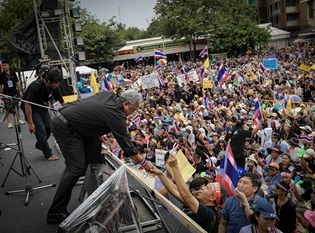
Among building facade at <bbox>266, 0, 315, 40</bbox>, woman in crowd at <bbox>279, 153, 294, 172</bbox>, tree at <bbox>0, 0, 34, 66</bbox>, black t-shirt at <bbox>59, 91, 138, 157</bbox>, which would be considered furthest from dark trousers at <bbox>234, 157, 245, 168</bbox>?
building facade at <bbox>266, 0, 315, 40</bbox>

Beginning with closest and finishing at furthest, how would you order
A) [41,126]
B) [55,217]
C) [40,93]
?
[55,217]
[40,93]
[41,126]

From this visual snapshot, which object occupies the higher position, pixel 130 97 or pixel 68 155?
pixel 130 97

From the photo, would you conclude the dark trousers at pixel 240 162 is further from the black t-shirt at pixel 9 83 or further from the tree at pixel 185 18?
the tree at pixel 185 18

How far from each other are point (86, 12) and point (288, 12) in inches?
1246

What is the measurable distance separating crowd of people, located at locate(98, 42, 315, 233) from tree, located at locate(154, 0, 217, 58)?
23.4 meters

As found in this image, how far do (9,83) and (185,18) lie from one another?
36346 millimetres

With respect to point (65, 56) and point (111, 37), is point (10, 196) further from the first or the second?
point (111, 37)

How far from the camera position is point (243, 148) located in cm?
766

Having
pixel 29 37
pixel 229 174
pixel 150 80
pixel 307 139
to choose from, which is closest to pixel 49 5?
pixel 29 37

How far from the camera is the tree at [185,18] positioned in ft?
137

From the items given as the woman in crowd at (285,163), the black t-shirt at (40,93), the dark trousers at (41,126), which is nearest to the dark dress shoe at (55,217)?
the black t-shirt at (40,93)

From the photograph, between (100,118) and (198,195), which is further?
(198,195)

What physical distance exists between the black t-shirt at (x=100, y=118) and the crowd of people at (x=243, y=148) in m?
0.42

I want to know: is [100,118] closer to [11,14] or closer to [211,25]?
[11,14]
